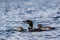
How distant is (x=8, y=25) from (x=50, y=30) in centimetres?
283

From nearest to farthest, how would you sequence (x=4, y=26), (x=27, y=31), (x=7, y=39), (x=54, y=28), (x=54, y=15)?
(x=7, y=39) → (x=27, y=31) → (x=54, y=28) → (x=4, y=26) → (x=54, y=15)

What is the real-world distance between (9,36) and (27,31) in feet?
2.93

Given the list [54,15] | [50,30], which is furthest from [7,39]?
[54,15]

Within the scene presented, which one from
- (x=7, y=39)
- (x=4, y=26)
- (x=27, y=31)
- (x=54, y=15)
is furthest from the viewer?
(x=54, y=15)

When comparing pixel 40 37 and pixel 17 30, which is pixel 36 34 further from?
pixel 17 30

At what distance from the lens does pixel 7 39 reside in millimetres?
11312

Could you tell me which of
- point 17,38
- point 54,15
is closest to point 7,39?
point 17,38

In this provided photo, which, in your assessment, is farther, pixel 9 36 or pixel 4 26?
pixel 4 26

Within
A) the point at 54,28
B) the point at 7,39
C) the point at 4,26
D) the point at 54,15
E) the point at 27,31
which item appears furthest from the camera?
the point at 54,15

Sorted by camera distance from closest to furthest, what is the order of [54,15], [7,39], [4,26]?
1. [7,39]
2. [4,26]
3. [54,15]

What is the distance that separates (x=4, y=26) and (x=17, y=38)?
9.92 feet

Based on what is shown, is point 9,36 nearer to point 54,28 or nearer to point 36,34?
point 36,34

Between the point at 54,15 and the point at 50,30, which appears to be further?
the point at 54,15

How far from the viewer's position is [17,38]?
11.3 m
